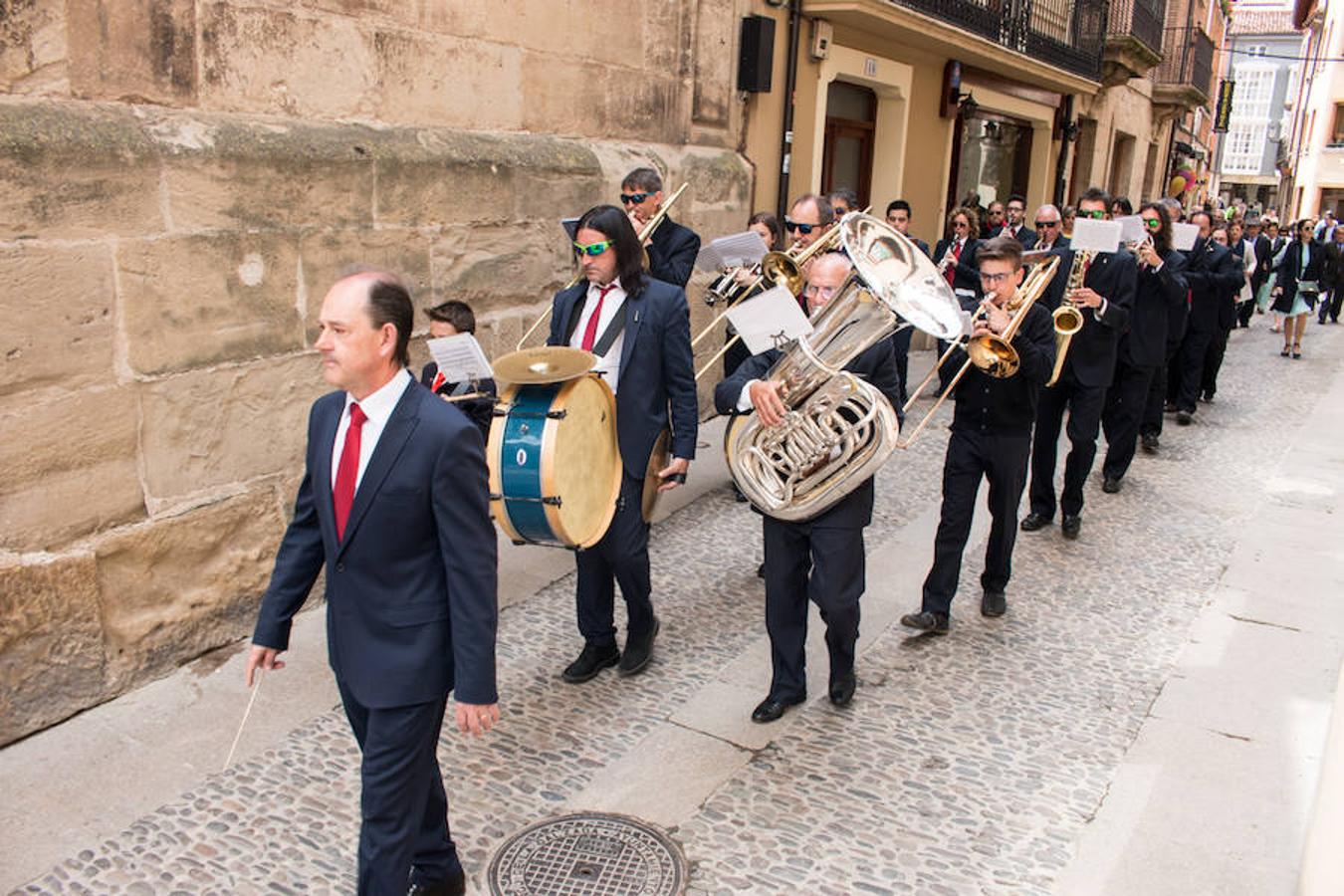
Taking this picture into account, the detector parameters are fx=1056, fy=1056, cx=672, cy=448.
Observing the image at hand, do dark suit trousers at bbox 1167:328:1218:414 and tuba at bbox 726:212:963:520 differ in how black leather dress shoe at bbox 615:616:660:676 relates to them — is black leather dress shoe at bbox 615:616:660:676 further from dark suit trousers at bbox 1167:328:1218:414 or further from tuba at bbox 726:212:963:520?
dark suit trousers at bbox 1167:328:1218:414

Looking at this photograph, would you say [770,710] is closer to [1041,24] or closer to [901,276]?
[901,276]

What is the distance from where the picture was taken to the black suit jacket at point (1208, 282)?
9211mm

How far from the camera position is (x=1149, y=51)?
16766 millimetres

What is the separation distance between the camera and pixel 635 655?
4418mm

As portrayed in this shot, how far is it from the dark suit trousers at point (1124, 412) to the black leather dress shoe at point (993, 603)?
8.32 feet

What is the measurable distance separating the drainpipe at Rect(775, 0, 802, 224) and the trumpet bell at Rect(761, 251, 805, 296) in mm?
3437

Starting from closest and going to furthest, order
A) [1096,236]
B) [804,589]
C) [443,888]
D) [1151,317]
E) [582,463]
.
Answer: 1. [443,888]
2. [582,463]
3. [804,589]
4. [1096,236]
5. [1151,317]

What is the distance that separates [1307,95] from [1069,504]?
154 ft

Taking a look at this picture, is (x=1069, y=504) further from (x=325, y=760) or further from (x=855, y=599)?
(x=325, y=760)

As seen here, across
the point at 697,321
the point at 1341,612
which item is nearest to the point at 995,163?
the point at 697,321

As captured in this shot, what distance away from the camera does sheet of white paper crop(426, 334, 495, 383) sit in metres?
3.85

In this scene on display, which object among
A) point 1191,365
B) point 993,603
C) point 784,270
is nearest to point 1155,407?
point 1191,365

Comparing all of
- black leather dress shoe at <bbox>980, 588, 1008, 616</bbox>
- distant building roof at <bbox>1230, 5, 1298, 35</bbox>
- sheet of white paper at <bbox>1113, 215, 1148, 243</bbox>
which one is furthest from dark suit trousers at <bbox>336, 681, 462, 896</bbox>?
distant building roof at <bbox>1230, 5, 1298, 35</bbox>

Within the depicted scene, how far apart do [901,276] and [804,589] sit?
1243mm
